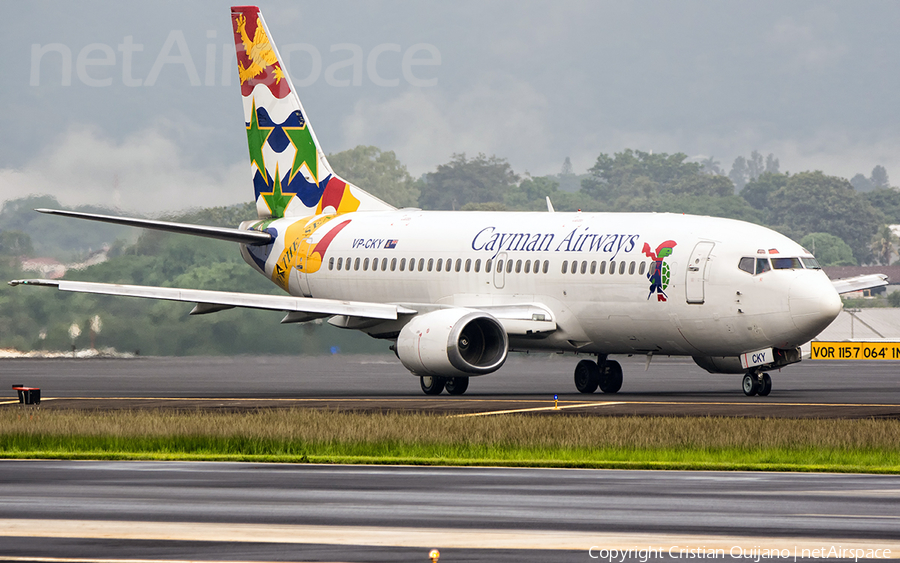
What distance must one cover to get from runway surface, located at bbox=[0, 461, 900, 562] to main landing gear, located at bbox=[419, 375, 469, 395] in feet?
54.1

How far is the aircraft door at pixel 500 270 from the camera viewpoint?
39.6m

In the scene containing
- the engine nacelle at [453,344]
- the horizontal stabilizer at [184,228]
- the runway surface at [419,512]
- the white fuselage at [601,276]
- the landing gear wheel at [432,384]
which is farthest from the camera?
the horizontal stabilizer at [184,228]

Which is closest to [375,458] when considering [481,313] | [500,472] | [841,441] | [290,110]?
[500,472]

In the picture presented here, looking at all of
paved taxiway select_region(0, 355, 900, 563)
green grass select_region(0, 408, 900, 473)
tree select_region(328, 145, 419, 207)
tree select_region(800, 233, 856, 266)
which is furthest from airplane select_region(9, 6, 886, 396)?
tree select_region(800, 233, 856, 266)

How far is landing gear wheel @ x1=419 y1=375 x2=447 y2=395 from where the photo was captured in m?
38.3

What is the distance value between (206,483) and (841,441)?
33.8 ft

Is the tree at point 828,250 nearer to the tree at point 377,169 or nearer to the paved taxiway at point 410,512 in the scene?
the tree at point 377,169

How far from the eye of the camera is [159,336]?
5884 centimetres

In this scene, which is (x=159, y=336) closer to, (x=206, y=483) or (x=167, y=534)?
(x=206, y=483)

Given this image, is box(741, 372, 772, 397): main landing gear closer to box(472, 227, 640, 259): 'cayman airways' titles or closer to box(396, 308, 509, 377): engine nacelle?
box(472, 227, 640, 259): 'cayman airways' titles

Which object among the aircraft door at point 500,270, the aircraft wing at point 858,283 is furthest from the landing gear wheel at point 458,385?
the aircraft wing at point 858,283

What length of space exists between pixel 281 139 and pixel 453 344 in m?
14.1

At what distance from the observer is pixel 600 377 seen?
39.4 m

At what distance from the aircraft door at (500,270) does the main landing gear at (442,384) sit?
276 centimetres
